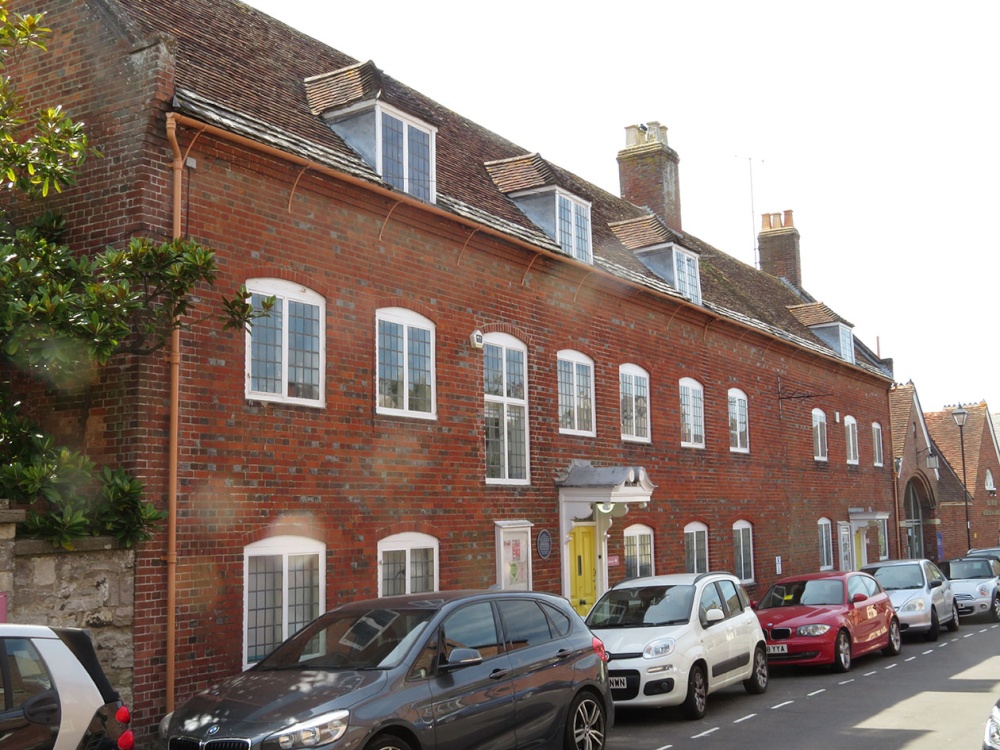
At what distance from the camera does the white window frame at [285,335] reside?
1185cm

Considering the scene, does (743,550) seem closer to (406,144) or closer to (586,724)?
(406,144)

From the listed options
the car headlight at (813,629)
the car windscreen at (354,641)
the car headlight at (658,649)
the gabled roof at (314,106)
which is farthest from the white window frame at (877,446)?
the car windscreen at (354,641)

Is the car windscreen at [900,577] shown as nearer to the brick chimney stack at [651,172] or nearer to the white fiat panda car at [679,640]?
the white fiat panda car at [679,640]

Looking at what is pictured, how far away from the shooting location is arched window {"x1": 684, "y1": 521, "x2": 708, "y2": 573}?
21203 millimetres

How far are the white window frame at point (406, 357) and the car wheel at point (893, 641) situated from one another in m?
9.49

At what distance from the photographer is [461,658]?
7.96m

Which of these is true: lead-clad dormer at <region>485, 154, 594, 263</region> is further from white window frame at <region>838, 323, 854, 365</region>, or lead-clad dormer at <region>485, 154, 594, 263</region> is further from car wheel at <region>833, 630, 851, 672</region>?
white window frame at <region>838, 323, 854, 365</region>

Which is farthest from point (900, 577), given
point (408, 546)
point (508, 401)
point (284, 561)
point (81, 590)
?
point (81, 590)

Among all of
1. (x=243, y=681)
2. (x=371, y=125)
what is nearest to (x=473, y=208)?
(x=371, y=125)

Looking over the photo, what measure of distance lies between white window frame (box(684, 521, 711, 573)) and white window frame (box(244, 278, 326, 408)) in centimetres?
1088

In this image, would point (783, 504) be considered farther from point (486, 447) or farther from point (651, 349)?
point (486, 447)

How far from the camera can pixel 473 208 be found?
16.1 metres

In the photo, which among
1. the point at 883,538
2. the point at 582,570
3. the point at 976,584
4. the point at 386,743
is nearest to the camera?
the point at 386,743

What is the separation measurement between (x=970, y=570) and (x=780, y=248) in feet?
48.2
